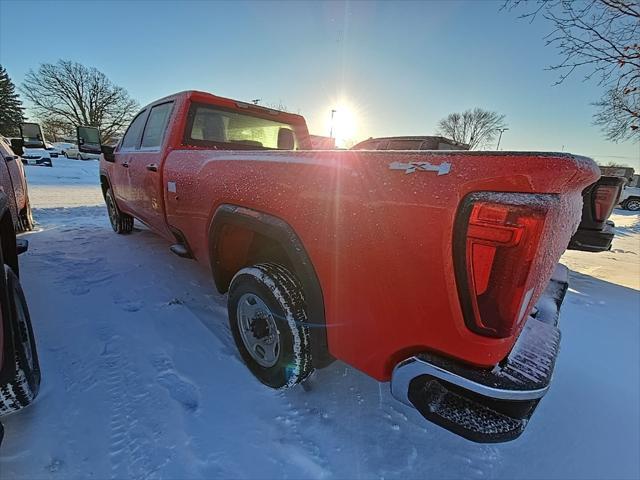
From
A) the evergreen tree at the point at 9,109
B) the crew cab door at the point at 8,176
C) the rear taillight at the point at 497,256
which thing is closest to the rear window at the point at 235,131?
the crew cab door at the point at 8,176

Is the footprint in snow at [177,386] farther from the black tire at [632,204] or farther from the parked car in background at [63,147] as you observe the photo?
the parked car in background at [63,147]

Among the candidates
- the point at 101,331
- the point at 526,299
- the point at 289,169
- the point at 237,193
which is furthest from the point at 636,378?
the point at 101,331

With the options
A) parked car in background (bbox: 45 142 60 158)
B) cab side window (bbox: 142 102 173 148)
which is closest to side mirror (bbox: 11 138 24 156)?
cab side window (bbox: 142 102 173 148)

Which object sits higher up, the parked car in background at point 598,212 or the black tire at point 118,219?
the parked car in background at point 598,212

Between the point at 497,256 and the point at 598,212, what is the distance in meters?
1.91

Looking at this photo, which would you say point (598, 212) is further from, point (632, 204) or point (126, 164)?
point (632, 204)

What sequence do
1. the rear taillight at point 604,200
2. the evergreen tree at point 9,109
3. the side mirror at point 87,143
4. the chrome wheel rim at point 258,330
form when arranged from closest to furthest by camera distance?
the chrome wheel rim at point 258,330, the rear taillight at point 604,200, the side mirror at point 87,143, the evergreen tree at point 9,109

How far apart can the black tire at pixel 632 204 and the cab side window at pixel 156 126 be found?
101 feet

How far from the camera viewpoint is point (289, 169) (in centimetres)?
169

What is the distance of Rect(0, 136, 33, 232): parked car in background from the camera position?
3729 millimetres

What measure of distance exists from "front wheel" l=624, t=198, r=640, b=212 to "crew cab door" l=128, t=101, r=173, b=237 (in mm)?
30947

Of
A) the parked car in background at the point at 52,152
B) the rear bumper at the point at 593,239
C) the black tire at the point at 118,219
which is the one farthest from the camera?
the parked car in background at the point at 52,152

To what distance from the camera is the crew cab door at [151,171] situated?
3186mm

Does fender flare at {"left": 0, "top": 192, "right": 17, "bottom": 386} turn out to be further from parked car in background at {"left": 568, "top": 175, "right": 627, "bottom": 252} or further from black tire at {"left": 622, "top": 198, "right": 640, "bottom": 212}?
black tire at {"left": 622, "top": 198, "right": 640, "bottom": 212}
